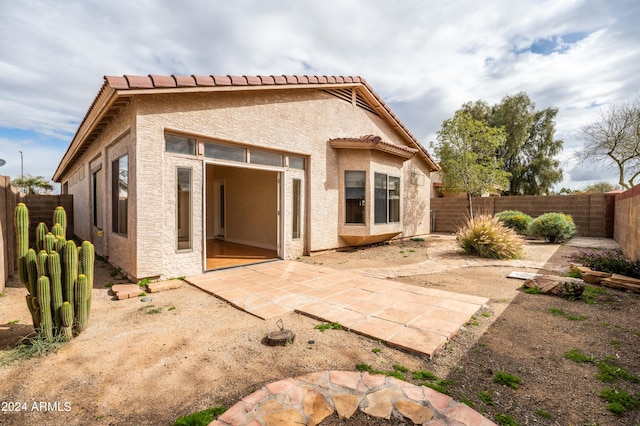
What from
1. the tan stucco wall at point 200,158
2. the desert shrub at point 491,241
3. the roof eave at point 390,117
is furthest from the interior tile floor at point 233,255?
the roof eave at point 390,117

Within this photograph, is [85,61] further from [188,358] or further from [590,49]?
[590,49]

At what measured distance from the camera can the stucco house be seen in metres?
5.93

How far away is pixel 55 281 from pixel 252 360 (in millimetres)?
2333

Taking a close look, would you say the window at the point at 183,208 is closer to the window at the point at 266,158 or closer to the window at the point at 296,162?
the window at the point at 266,158

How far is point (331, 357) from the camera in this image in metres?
3.11

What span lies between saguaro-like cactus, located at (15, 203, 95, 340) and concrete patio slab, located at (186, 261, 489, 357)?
2015 millimetres

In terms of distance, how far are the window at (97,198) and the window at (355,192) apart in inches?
299

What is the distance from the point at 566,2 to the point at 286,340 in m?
7.99

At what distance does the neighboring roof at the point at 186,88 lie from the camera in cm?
542

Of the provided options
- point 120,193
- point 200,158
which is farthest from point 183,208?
point 120,193

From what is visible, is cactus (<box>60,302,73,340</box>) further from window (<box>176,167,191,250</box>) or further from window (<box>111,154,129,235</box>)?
window (<box>111,154,129,235</box>)

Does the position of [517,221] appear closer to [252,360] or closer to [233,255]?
[233,255]

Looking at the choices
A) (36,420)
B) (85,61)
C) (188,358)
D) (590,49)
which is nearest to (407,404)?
(188,358)

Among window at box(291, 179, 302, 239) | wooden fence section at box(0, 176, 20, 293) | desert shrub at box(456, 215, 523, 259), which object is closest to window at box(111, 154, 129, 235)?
wooden fence section at box(0, 176, 20, 293)
